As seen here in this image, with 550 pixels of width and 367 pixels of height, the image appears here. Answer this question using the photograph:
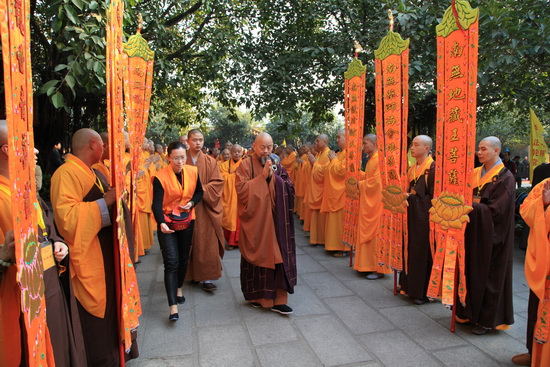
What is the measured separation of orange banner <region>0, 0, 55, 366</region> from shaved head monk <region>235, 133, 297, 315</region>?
2.08 m

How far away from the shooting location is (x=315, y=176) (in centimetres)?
635

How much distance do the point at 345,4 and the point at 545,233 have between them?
21.2 ft

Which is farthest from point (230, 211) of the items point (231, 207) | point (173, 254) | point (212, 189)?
point (173, 254)

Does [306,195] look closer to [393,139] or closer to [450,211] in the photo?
[393,139]

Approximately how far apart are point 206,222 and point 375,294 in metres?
2.01

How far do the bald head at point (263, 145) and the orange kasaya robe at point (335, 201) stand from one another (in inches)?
90.4

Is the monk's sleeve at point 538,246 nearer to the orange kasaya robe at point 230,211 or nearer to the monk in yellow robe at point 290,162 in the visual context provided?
the orange kasaya robe at point 230,211

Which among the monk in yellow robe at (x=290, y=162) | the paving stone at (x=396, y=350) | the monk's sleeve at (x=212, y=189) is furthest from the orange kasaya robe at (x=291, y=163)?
the paving stone at (x=396, y=350)

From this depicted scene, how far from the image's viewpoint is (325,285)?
444cm

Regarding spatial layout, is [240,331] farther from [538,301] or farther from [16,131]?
[16,131]

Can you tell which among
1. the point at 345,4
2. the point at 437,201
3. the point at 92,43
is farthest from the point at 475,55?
the point at 345,4

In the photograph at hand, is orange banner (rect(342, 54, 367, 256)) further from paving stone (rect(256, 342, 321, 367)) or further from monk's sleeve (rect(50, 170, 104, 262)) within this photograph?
monk's sleeve (rect(50, 170, 104, 262))

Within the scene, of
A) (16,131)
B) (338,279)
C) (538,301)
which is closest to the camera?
(16,131)

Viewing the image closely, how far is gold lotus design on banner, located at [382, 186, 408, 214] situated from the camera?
3775 mm
